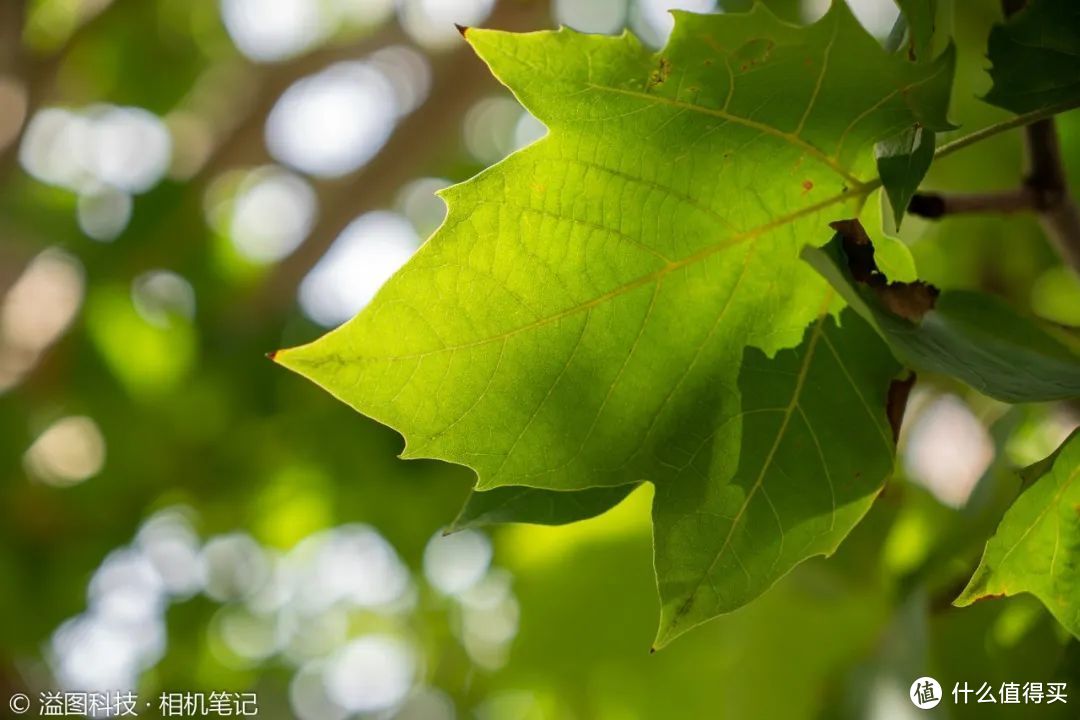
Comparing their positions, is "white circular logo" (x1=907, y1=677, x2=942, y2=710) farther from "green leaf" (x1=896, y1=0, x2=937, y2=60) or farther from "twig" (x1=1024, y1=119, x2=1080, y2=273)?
"green leaf" (x1=896, y1=0, x2=937, y2=60)

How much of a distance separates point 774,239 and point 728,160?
1.9 inches

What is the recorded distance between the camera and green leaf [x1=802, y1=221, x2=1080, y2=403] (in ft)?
1.46

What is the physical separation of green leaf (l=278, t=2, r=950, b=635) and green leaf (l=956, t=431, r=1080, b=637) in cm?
7

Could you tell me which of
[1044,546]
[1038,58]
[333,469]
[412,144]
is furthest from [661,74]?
[333,469]

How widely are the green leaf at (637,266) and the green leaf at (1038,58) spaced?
1.4 inches

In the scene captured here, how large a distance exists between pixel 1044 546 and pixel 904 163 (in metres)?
0.20

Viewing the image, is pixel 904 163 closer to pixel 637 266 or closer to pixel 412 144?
pixel 637 266

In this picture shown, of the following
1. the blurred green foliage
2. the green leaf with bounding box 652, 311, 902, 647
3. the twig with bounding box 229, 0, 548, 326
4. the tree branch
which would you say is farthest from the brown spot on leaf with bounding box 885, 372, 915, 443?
the twig with bounding box 229, 0, 548, 326

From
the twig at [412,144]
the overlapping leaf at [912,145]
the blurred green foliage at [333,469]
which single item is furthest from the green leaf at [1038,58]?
the twig at [412,144]

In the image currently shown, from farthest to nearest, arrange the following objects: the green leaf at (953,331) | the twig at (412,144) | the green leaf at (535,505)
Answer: the twig at (412,144) < the green leaf at (535,505) < the green leaf at (953,331)

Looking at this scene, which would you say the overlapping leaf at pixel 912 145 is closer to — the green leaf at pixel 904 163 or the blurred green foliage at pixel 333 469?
the green leaf at pixel 904 163

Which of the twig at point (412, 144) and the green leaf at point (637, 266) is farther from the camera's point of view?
the twig at point (412, 144)

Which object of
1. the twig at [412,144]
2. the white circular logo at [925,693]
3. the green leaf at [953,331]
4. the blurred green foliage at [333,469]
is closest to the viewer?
the green leaf at [953,331]

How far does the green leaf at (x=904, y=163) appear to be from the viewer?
47 cm
